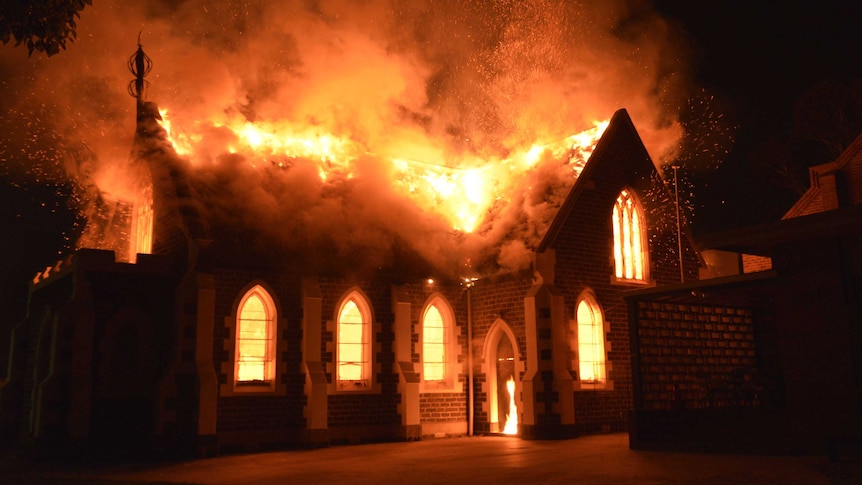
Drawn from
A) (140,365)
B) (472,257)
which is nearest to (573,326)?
(472,257)

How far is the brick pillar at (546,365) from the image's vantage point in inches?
852

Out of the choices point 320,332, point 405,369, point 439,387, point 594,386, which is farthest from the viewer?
point 439,387

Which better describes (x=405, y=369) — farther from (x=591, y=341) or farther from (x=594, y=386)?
(x=591, y=341)

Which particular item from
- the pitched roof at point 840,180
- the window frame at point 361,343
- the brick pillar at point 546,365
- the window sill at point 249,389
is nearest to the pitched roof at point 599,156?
the brick pillar at point 546,365

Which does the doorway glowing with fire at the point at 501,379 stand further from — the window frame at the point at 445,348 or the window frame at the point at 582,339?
the window frame at the point at 582,339

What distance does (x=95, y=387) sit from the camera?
1922 cm

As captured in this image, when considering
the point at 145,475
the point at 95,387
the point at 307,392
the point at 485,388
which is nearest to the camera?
the point at 145,475

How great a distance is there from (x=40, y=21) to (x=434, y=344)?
15938 mm

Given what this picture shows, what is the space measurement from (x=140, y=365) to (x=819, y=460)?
50.5ft

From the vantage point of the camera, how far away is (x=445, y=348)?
2431 centimetres

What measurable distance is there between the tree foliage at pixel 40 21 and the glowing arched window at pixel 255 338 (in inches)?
425

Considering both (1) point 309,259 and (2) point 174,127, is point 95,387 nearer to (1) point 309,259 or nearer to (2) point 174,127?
(1) point 309,259

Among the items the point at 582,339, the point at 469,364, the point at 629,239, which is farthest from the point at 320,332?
the point at 629,239

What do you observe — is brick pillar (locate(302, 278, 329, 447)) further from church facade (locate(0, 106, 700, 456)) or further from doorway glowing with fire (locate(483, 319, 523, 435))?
doorway glowing with fire (locate(483, 319, 523, 435))
